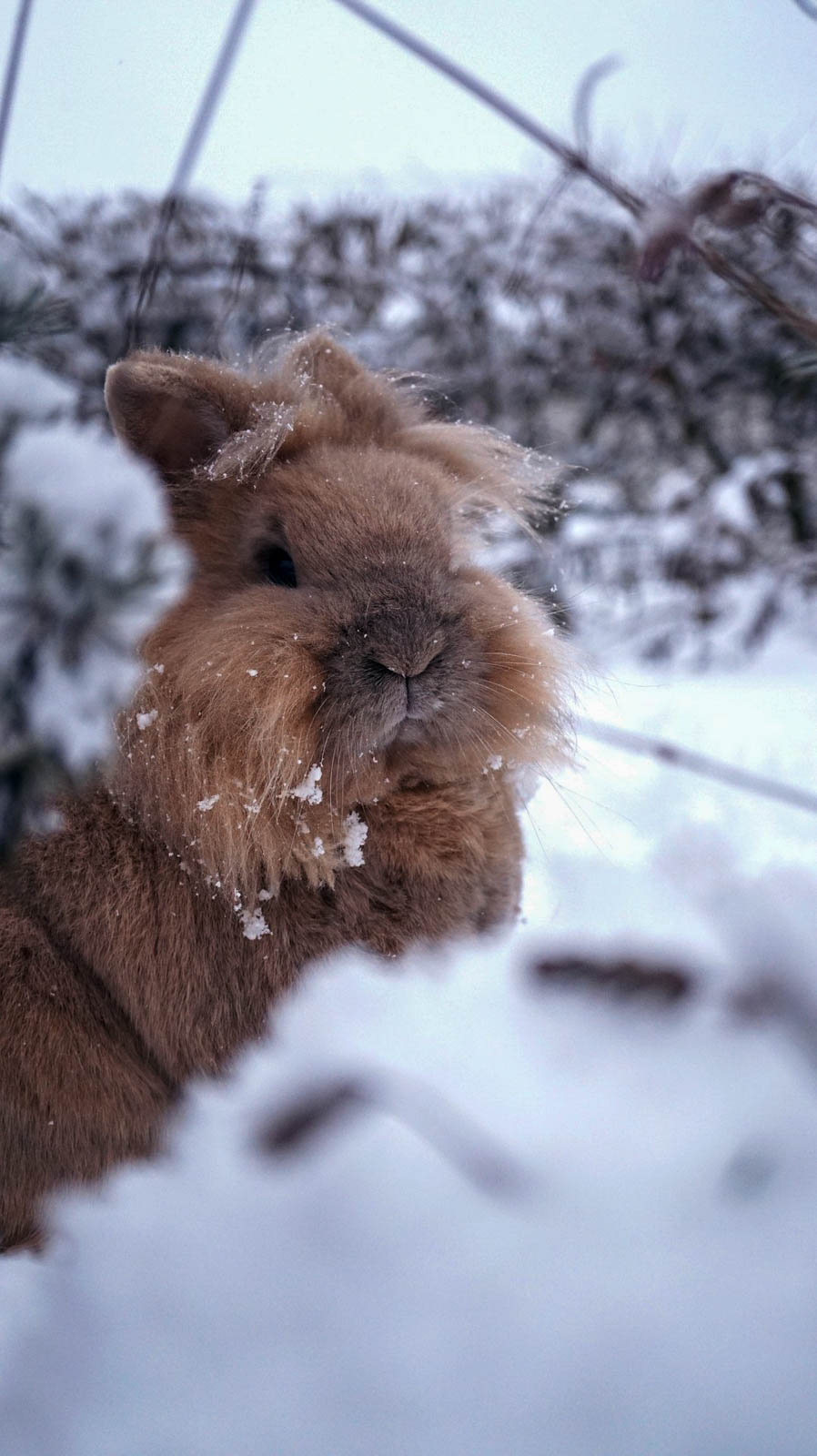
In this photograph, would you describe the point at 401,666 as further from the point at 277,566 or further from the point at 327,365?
the point at 327,365

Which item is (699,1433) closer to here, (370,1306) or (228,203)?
(370,1306)

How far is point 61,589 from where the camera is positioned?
28.8 inches

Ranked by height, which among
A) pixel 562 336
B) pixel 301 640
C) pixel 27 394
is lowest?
pixel 301 640

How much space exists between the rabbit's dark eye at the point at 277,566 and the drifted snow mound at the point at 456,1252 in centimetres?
77

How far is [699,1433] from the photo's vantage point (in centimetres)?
97

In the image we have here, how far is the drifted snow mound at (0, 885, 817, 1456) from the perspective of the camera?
105 cm

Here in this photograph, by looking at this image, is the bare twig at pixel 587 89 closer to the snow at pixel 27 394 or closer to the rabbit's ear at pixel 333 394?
the rabbit's ear at pixel 333 394

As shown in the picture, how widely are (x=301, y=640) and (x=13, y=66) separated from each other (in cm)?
90

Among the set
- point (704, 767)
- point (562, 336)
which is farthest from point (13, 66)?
point (562, 336)

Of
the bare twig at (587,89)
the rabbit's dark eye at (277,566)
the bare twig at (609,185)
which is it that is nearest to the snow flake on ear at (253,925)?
the rabbit's dark eye at (277,566)

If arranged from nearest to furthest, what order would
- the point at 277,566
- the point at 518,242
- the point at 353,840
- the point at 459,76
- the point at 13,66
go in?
the point at 459,76 → the point at 13,66 → the point at 353,840 → the point at 277,566 → the point at 518,242

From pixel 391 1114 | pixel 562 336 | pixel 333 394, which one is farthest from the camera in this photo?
pixel 562 336

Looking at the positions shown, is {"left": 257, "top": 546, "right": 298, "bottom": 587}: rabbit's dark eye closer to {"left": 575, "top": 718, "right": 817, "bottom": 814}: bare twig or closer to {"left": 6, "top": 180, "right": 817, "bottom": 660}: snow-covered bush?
{"left": 575, "top": 718, "right": 817, "bottom": 814}: bare twig

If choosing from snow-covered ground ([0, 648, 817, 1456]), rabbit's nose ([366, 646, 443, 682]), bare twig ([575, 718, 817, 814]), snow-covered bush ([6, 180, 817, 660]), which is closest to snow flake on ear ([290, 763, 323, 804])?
rabbit's nose ([366, 646, 443, 682])
